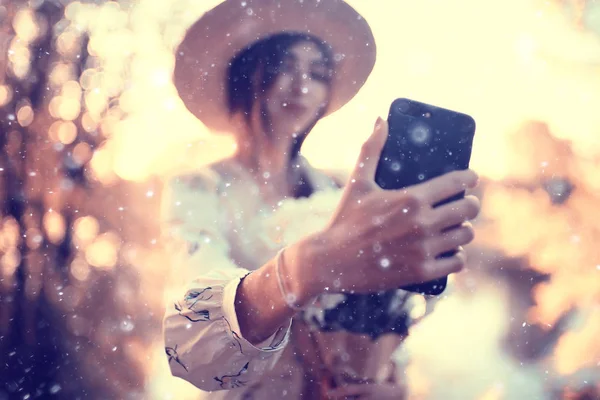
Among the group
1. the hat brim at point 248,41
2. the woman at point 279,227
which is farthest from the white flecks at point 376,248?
the hat brim at point 248,41

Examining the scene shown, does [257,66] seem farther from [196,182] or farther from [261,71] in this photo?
[196,182]

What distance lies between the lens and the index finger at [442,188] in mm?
383

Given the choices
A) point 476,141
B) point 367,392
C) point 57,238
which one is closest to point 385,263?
point 367,392

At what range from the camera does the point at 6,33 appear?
1.44 meters

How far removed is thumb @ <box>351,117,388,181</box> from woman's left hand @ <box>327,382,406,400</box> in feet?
1.03

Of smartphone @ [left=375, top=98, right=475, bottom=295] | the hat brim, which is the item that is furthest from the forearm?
the hat brim

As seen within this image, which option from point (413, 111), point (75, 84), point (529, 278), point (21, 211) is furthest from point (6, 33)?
point (529, 278)

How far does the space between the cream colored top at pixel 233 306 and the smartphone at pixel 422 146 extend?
18cm

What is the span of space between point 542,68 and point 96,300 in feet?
5.88

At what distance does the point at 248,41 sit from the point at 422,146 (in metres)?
0.48

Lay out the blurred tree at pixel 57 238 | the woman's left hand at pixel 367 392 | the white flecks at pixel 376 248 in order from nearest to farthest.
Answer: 1. the white flecks at pixel 376 248
2. the woman's left hand at pixel 367 392
3. the blurred tree at pixel 57 238

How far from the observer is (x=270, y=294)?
40 centimetres

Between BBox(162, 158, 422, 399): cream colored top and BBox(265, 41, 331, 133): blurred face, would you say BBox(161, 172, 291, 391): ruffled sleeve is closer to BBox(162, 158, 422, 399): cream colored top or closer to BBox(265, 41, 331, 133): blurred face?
BBox(162, 158, 422, 399): cream colored top

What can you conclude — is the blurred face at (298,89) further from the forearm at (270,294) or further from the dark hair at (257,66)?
the forearm at (270,294)
